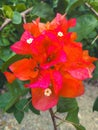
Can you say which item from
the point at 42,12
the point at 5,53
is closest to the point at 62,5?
the point at 42,12

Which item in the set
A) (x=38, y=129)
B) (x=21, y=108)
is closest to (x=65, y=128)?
(x=38, y=129)

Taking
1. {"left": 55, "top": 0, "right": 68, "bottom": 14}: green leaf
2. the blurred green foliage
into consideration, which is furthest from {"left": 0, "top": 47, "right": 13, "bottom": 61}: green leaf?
{"left": 55, "top": 0, "right": 68, "bottom": 14}: green leaf

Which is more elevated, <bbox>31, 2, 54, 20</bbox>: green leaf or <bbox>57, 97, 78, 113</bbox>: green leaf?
<bbox>31, 2, 54, 20</bbox>: green leaf

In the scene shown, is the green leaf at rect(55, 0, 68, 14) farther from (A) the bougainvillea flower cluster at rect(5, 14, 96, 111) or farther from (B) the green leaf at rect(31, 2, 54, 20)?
(A) the bougainvillea flower cluster at rect(5, 14, 96, 111)

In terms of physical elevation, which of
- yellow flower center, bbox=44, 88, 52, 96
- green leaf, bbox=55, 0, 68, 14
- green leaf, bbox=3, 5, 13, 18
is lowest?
green leaf, bbox=3, 5, 13, 18

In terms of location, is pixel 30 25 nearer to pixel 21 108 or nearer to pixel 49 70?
pixel 49 70

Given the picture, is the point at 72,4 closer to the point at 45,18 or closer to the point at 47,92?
the point at 45,18
